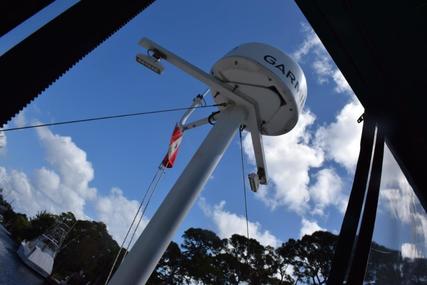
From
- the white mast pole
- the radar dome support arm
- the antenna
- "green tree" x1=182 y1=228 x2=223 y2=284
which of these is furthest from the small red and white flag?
"green tree" x1=182 y1=228 x2=223 y2=284

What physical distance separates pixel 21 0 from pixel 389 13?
1.32m

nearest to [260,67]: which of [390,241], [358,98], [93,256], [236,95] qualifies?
[236,95]

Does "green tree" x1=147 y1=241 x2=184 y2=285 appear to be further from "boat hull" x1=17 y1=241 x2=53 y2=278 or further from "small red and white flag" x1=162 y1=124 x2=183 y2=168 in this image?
"small red and white flag" x1=162 y1=124 x2=183 y2=168

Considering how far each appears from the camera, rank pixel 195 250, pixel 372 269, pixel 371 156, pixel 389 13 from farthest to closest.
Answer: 1. pixel 195 250
2. pixel 371 156
3. pixel 372 269
4. pixel 389 13

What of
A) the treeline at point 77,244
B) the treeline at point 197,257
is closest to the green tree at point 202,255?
the treeline at point 197,257

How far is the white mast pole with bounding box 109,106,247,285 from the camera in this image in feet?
11.1

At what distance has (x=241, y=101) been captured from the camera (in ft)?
18.4

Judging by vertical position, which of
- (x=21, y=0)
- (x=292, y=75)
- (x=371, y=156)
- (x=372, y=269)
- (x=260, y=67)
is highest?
(x=292, y=75)

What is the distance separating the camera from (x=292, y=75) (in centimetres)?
554

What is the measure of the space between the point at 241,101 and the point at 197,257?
2902cm

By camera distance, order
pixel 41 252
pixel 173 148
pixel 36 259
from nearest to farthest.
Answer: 1. pixel 173 148
2. pixel 36 259
3. pixel 41 252

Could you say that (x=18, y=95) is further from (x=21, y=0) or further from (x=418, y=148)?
(x=418, y=148)

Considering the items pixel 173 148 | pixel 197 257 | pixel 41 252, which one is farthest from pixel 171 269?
pixel 173 148

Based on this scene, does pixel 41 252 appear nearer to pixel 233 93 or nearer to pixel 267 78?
pixel 233 93
